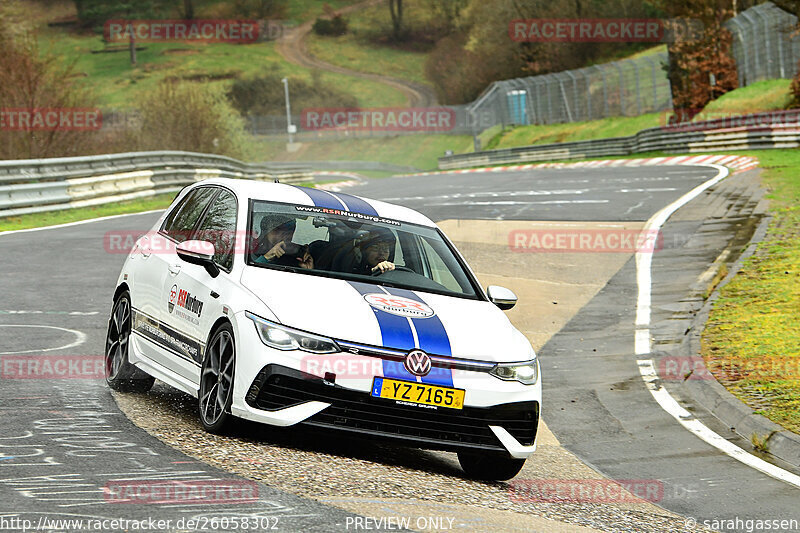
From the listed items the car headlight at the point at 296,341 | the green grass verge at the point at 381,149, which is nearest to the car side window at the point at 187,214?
the car headlight at the point at 296,341

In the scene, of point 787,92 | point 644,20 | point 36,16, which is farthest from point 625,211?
point 36,16

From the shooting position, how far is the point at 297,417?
6824mm

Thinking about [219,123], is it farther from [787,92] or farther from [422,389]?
[422,389]

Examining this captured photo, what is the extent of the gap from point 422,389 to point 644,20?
87.5 metres

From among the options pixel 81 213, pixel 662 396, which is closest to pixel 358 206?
pixel 662 396

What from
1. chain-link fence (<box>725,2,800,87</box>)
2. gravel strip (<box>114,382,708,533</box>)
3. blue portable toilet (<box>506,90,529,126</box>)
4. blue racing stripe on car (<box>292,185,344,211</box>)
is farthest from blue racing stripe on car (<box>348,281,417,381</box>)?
blue portable toilet (<box>506,90,529,126</box>)

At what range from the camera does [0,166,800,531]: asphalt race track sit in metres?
5.72

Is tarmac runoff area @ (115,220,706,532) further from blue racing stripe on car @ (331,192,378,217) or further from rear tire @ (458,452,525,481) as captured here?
→ blue racing stripe on car @ (331,192,378,217)

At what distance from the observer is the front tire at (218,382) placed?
707 centimetres

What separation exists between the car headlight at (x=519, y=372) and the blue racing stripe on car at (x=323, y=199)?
6.67 feet

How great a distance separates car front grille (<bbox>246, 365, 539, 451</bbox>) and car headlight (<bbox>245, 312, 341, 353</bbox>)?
0.15m

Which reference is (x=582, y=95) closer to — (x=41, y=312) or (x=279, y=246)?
(x=41, y=312)

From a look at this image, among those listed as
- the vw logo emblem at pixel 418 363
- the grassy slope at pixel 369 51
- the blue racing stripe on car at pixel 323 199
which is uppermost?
the grassy slope at pixel 369 51

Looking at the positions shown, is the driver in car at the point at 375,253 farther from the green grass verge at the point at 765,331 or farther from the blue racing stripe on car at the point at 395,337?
the green grass verge at the point at 765,331
